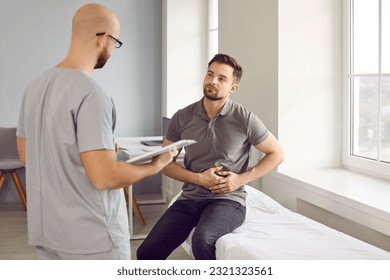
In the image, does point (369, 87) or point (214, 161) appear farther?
point (369, 87)

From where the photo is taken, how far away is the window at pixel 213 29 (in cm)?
509

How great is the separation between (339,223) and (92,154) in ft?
5.52

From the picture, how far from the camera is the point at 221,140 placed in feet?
8.29

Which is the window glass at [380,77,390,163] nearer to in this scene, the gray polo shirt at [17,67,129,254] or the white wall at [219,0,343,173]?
the white wall at [219,0,343,173]

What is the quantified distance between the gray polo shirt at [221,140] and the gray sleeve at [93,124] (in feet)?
3.24

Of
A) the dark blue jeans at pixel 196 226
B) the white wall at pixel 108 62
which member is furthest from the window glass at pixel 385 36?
the white wall at pixel 108 62

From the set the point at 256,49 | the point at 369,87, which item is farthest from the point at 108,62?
the point at 369,87

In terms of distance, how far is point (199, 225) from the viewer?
2.37m

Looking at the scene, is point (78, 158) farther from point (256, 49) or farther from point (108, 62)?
point (108, 62)

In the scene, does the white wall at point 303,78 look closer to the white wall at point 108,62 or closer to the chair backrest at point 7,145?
the white wall at point 108,62

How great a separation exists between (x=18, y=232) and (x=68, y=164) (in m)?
2.70

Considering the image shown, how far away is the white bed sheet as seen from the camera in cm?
212

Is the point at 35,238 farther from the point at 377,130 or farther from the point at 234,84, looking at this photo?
the point at 377,130

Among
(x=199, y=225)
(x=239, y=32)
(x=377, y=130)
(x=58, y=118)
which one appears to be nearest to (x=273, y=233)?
(x=199, y=225)
